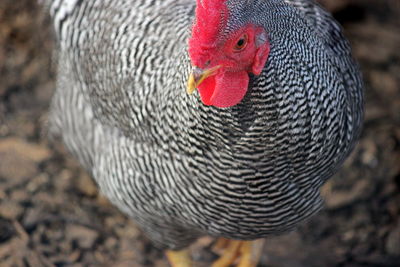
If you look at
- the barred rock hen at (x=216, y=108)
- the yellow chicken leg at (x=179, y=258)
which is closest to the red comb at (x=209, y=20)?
the barred rock hen at (x=216, y=108)

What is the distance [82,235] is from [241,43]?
225cm

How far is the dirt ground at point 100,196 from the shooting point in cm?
380

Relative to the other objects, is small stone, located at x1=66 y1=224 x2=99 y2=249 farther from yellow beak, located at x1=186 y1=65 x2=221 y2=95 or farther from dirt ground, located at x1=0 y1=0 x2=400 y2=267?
yellow beak, located at x1=186 y1=65 x2=221 y2=95

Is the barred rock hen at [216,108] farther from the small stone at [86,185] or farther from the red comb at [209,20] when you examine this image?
the small stone at [86,185]

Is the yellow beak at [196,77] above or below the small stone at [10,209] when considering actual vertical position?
above

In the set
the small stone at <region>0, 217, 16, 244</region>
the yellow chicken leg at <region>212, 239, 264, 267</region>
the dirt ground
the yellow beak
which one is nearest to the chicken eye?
the yellow beak

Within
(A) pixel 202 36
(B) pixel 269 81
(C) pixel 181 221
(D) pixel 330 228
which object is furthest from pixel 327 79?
(D) pixel 330 228

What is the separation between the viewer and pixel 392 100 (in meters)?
4.52

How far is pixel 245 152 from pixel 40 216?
203 centimetres

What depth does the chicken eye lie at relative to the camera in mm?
2140

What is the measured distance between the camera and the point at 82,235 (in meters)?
3.88

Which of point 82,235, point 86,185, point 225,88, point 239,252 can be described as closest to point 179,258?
point 239,252

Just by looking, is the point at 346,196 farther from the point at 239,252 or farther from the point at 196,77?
the point at 196,77

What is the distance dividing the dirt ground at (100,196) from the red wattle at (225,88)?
1885mm
